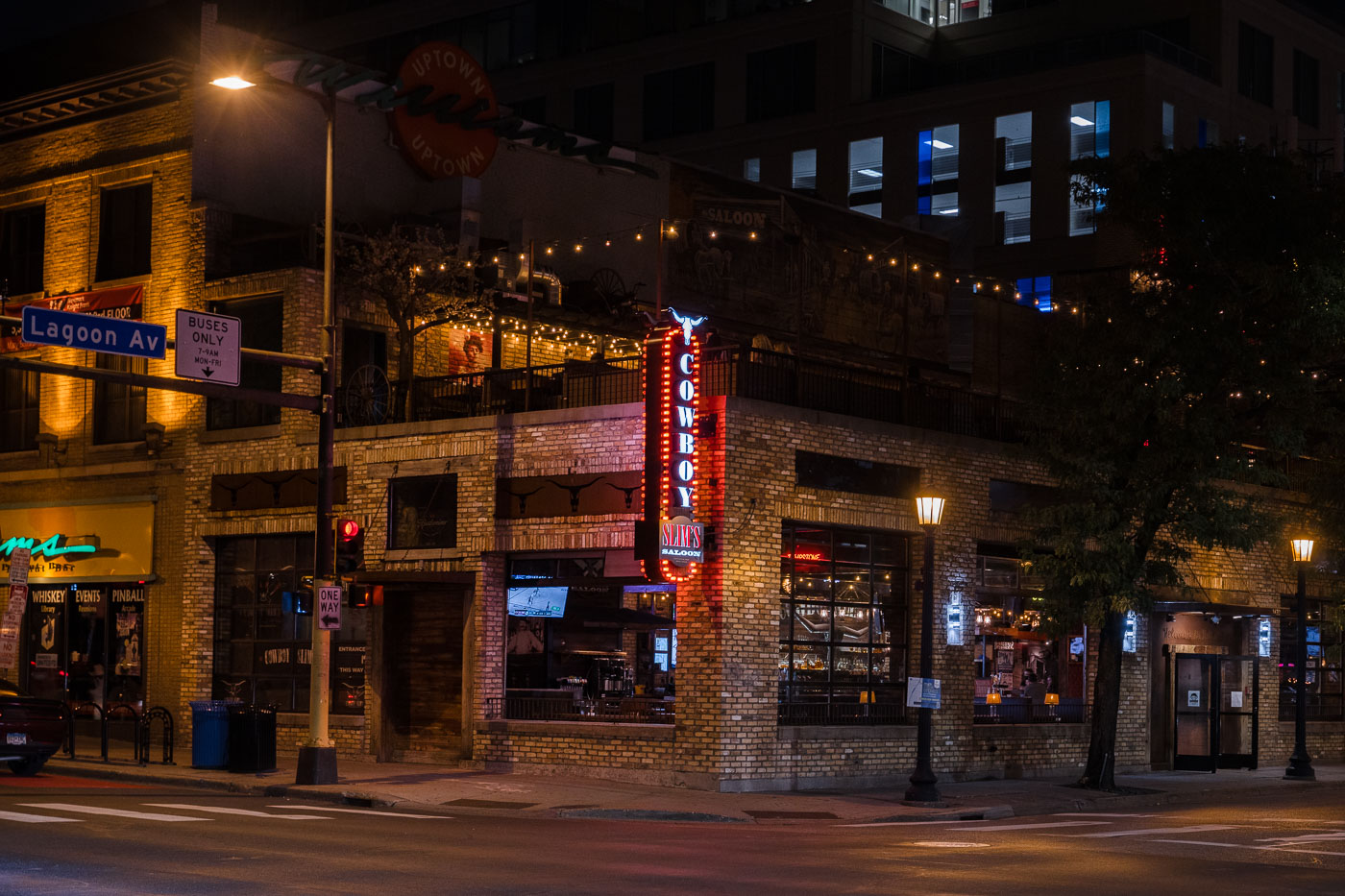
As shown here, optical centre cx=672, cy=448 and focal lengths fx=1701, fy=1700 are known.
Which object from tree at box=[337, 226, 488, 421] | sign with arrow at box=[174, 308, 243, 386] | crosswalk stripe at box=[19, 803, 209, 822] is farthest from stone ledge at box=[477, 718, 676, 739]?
crosswalk stripe at box=[19, 803, 209, 822]

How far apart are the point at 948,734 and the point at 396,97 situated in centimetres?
1655

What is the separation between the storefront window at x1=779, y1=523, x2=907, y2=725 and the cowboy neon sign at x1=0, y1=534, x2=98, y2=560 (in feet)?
48.0

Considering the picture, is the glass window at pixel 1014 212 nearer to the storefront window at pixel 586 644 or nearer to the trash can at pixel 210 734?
the storefront window at pixel 586 644

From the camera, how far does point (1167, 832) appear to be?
20.6m

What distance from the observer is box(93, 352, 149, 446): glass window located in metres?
32.8

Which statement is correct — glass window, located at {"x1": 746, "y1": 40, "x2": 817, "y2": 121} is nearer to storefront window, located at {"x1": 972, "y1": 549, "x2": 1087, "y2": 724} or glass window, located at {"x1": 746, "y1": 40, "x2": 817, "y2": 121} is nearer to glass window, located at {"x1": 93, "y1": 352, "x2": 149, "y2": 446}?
glass window, located at {"x1": 93, "y1": 352, "x2": 149, "y2": 446}

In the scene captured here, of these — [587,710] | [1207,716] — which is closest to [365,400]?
[587,710]

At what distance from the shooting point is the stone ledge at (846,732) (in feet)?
85.5

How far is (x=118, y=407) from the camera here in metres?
33.3

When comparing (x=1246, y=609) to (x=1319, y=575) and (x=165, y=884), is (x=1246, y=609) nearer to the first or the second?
(x=1319, y=575)

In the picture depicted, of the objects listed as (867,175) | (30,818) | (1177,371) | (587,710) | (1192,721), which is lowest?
(1192,721)

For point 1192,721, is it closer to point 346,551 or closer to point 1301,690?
point 1301,690

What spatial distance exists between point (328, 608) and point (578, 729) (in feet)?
14.9

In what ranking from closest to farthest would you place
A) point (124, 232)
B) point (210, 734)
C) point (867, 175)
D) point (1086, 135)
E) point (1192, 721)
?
point (210, 734) → point (124, 232) → point (1192, 721) → point (1086, 135) → point (867, 175)
